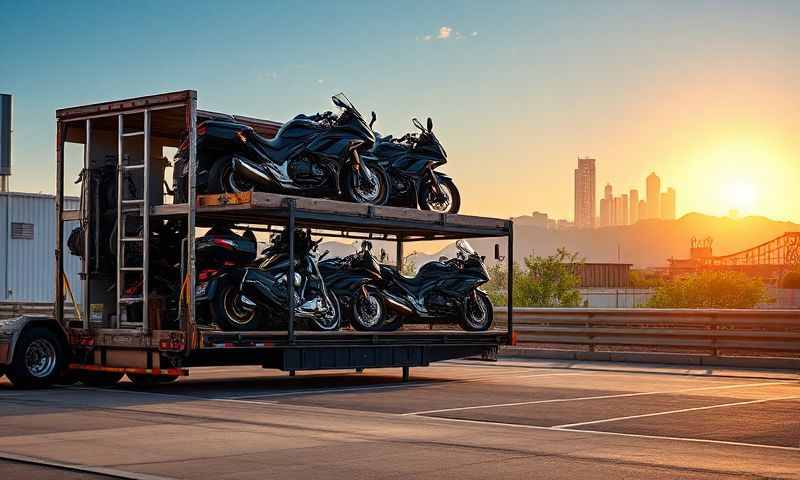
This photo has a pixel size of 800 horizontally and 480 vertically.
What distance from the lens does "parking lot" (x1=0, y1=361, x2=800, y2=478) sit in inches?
358

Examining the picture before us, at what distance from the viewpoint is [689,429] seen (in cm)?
1203

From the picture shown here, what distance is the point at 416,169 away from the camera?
66.5 ft

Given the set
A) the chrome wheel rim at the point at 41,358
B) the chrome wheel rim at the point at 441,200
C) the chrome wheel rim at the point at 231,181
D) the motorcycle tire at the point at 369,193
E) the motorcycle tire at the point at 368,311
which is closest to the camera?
the chrome wheel rim at the point at 41,358

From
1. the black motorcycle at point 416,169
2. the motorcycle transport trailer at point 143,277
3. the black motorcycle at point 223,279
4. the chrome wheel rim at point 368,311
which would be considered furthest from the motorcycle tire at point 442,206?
the black motorcycle at point 223,279

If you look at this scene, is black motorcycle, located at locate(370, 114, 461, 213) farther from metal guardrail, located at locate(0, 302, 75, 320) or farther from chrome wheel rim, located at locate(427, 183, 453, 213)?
metal guardrail, located at locate(0, 302, 75, 320)

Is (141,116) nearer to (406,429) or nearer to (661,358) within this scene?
(406,429)

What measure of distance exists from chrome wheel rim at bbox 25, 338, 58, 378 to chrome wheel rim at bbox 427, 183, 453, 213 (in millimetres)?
6985

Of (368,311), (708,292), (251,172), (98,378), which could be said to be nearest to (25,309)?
(98,378)

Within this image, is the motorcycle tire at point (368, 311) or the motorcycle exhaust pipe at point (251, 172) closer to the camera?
the motorcycle exhaust pipe at point (251, 172)

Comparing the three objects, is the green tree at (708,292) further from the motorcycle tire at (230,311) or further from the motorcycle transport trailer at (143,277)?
the motorcycle tire at (230,311)

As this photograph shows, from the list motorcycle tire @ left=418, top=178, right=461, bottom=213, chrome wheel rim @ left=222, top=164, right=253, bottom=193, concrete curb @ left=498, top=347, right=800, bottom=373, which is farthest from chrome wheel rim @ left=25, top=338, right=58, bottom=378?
concrete curb @ left=498, top=347, right=800, bottom=373

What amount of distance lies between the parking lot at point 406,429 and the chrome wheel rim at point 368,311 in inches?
37.5

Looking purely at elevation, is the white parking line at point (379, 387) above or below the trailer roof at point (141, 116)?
below

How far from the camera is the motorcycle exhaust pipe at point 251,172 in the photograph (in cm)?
1678
